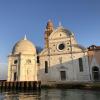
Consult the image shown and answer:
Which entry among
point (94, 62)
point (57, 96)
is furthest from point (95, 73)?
point (57, 96)

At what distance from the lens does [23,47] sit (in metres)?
42.9

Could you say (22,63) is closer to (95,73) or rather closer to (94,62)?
(94,62)

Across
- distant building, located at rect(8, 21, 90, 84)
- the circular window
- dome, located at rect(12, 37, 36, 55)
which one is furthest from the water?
dome, located at rect(12, 37, 36, 55)

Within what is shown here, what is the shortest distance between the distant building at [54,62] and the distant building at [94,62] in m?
0.84

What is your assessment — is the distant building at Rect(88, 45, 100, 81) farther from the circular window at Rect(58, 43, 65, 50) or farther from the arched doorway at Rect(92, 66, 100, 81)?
the circular window at Rect(58, 43, 65, 50)

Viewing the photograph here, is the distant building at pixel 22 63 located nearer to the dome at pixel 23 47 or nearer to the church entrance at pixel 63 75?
the dome at pixel 23 47

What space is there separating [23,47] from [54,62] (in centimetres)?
795

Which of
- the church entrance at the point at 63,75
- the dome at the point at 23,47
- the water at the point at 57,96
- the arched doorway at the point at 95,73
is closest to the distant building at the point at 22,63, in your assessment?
the dome at the point at 23,47

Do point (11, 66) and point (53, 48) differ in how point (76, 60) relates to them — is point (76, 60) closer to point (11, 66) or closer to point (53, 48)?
point (53, 48)

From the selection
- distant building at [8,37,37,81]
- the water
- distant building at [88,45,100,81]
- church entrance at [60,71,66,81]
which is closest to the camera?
the water

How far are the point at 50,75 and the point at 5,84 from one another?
972 centimetres

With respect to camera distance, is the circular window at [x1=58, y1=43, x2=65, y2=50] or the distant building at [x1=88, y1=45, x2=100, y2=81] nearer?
the distant building at [x1=88, y1=45, x2=100, y2=81]

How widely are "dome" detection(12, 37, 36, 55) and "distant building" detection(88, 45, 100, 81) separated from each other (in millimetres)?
12947

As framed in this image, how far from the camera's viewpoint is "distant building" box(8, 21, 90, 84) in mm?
38906
